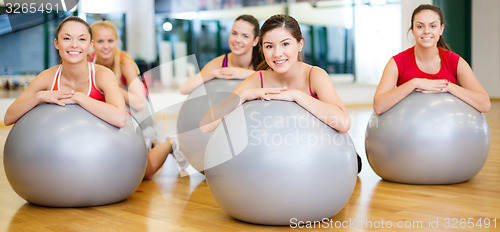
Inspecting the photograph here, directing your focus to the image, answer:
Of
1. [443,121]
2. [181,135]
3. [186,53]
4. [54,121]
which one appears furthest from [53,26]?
[443,121]

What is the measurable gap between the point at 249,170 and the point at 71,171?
92 cm

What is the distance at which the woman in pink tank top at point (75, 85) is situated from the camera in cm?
264

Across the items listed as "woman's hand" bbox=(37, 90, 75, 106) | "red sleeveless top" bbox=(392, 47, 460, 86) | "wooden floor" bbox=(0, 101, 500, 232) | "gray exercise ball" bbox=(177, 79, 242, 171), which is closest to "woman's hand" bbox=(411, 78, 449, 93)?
"red sleeveless top" bbox=(392, 47, 460, 86)

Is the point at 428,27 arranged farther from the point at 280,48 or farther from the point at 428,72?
the point at 280,48

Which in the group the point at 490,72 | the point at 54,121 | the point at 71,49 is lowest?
the point at 490,72

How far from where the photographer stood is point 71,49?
2.76 m

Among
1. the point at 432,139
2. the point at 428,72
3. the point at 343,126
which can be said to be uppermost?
the point at 428,72

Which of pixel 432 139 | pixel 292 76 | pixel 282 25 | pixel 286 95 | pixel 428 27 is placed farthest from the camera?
pixel 428 27

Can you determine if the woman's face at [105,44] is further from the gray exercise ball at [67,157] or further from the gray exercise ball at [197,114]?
the gray exercise ball at [67,157]

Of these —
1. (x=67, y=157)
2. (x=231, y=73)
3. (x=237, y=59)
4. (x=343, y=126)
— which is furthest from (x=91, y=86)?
(x=343, y=126)

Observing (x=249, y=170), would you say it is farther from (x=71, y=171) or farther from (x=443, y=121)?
(x=443, y=121)

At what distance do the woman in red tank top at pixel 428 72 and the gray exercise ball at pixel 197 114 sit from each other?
0.94m

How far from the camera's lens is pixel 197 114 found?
332cm

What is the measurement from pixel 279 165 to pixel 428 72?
5.31 ft
